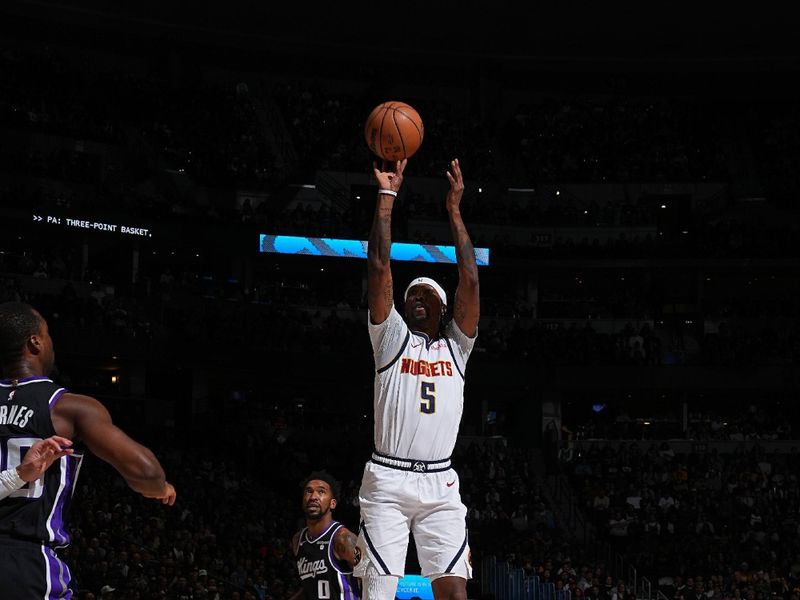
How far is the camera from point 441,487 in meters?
8.75

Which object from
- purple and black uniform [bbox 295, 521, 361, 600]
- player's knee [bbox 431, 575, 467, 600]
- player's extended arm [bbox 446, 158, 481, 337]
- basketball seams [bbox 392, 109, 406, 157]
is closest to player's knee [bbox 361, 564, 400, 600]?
player's knee [bbox 431, 575, 467, 600]

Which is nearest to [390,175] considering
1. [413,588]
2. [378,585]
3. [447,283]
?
[378,585]

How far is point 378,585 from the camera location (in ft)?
27.9

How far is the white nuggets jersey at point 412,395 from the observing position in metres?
8.83

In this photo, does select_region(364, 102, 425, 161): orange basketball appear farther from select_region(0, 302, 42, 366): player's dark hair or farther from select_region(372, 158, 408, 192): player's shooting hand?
select_region(0, 302, 42, 366): player's dark hair

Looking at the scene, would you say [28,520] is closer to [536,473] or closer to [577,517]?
[577,517]

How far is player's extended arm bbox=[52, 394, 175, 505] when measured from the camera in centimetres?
575

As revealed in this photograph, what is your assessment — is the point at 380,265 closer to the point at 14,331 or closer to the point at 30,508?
the point at 14,331

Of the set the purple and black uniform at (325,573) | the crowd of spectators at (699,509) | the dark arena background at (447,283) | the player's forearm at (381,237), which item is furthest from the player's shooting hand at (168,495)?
the crowd of spectators at (699,509)

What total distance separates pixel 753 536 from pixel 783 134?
866 inches

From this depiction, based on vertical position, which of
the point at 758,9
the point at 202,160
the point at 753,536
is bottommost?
the point at 753,536

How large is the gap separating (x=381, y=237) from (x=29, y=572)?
3871 millimetres

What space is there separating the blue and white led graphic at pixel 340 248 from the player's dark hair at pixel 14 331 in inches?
1436

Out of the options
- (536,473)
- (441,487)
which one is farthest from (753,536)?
(441,487)
